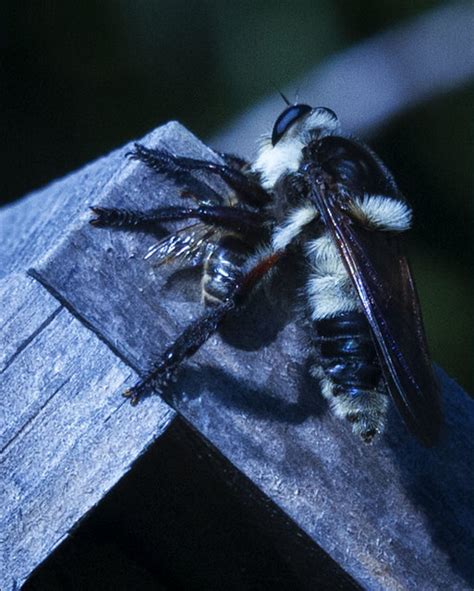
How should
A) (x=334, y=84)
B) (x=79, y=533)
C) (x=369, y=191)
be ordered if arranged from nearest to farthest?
(x=79, y=533), (x=369, y=191), (x=334, y=84)

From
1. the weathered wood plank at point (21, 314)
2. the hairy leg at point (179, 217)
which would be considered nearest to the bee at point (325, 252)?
the hairy leg at point (179, 217)

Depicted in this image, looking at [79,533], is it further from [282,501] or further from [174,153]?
[174,153]

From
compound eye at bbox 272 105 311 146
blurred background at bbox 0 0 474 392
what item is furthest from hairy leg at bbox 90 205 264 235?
blurred background at bbox 0 0 474 392

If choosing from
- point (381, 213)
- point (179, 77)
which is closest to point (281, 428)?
point (381, 213)

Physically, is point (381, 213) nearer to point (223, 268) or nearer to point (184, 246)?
point (223, 268)

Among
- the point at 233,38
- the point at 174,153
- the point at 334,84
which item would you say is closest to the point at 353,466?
the point at 174,153

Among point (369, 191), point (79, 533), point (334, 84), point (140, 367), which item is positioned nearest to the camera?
point (140, 367)

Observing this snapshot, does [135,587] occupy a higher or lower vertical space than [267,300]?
lower

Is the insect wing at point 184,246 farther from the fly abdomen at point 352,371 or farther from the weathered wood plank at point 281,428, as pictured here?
the fly abdomen at point 352,371
